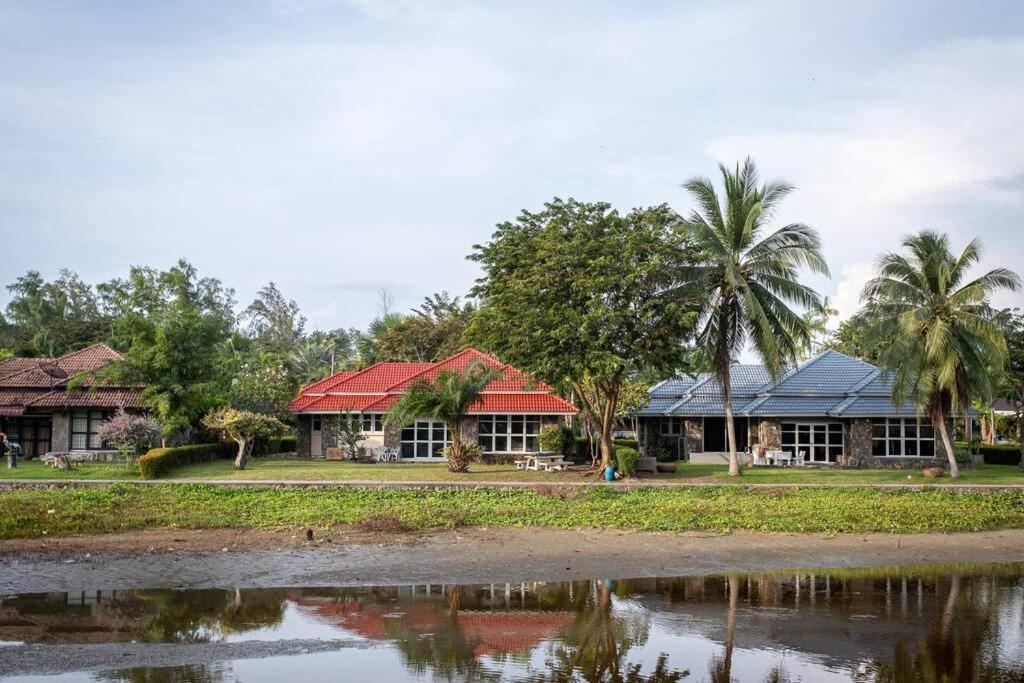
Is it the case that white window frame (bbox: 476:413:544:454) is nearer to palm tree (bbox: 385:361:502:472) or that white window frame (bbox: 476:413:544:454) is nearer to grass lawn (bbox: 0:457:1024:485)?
grass lawn (bbox: 0:457:1024:485)

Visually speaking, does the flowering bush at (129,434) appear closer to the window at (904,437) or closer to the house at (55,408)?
the house at (55,408)

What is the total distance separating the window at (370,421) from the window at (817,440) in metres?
16.6

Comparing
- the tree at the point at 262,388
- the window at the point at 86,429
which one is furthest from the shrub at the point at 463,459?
the window at the point at 86,429

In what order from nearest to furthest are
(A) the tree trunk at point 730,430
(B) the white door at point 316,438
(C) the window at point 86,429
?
(A) the tree trunk at point 730,430, (C) the window at point 86,429, (B) the white door at point 316,438

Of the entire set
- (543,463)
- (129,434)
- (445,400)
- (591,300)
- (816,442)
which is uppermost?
(591,300)

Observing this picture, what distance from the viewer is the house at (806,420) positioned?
3647 centimetres

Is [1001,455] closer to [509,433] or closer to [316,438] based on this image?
[509,433]

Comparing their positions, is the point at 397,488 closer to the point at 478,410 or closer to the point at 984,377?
the point at 478,410

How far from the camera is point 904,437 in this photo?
36.5m

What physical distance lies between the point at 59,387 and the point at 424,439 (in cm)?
1511

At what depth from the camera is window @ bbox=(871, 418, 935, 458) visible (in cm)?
3641

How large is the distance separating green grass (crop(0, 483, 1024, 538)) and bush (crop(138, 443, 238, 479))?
173 centimetres

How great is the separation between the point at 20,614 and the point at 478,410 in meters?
22.8

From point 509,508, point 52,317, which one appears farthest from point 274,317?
point 509,508
